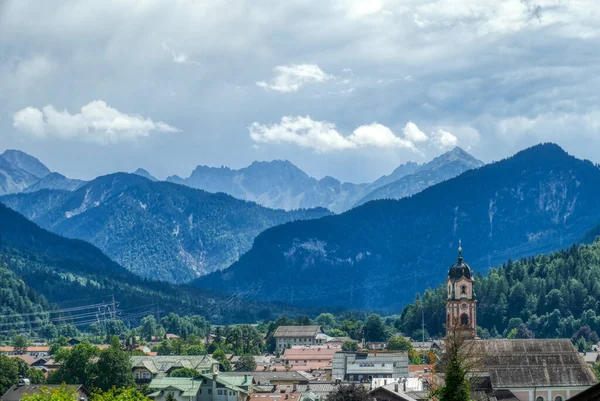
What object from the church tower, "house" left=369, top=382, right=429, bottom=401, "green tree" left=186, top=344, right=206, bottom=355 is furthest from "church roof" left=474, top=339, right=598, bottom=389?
"green tree" left=186, top=344, right=206, bottom=355

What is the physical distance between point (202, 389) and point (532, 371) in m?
43.3

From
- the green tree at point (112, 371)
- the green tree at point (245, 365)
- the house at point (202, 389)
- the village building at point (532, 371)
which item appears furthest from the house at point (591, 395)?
the green tree at point (245, 365)

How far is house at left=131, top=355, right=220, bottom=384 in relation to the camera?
154262 mm

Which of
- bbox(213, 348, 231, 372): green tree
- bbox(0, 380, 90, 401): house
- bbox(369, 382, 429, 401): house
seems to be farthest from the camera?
bbox(213, 348, 231, 372): green tree

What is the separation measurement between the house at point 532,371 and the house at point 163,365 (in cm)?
5252

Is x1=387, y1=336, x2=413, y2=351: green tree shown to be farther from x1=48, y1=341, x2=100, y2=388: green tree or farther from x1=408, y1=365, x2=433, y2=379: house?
x1=48, y1=341, x2=100, y2=388: green tree

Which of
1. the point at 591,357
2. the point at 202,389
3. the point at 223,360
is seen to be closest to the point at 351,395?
the point at 202,389

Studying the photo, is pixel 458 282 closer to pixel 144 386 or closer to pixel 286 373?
pixel 286 373

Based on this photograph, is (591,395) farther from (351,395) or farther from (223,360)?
(223,360)

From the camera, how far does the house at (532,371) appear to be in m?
104

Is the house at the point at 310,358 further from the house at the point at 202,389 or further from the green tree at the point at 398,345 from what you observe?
the house at the point at 202,389

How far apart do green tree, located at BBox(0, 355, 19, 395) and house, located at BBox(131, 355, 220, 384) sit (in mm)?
15556

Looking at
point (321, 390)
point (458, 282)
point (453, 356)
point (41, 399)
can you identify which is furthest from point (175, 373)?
point (453, 356)

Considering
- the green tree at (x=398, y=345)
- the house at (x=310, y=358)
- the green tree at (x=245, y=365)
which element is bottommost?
the green tree at (x=245, y=365)
